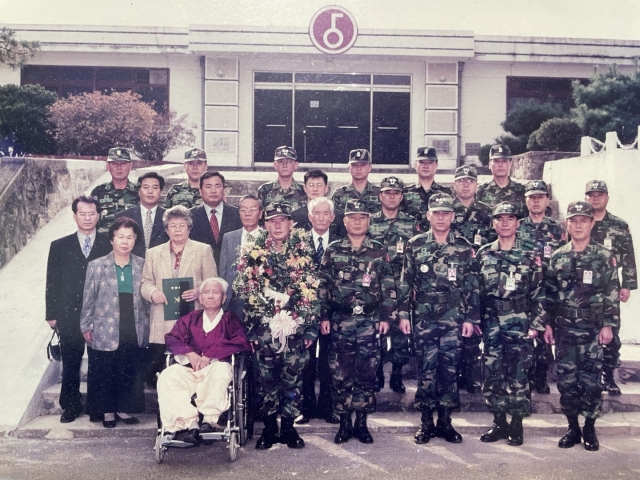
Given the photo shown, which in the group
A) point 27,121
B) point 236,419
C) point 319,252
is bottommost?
point 236,419

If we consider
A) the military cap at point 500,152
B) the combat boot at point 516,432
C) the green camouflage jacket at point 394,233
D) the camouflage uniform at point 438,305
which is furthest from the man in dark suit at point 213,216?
the combat boot at point 516,432

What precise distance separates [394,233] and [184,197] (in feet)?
7.22

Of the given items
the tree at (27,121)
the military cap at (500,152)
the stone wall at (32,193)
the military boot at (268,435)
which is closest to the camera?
the military boot at (268,435)

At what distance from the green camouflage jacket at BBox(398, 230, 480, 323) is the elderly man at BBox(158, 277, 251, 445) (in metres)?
1.47

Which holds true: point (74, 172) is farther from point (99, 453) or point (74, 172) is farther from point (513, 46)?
point (513, 46)

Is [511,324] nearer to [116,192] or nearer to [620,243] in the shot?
[620,243]

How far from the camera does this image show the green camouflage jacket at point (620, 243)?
19.7ft

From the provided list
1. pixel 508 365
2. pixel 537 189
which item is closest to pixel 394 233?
pixel 537 189

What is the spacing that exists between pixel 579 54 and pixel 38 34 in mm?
13128

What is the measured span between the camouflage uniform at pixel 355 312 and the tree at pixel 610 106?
8143 millimetres

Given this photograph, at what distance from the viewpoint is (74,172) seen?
8.95 metres

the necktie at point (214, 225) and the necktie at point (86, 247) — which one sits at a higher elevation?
the necktie at point (214, 225)

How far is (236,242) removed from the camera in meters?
5.59

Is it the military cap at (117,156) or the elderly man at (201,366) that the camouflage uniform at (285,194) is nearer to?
the military cap at (117,156)
